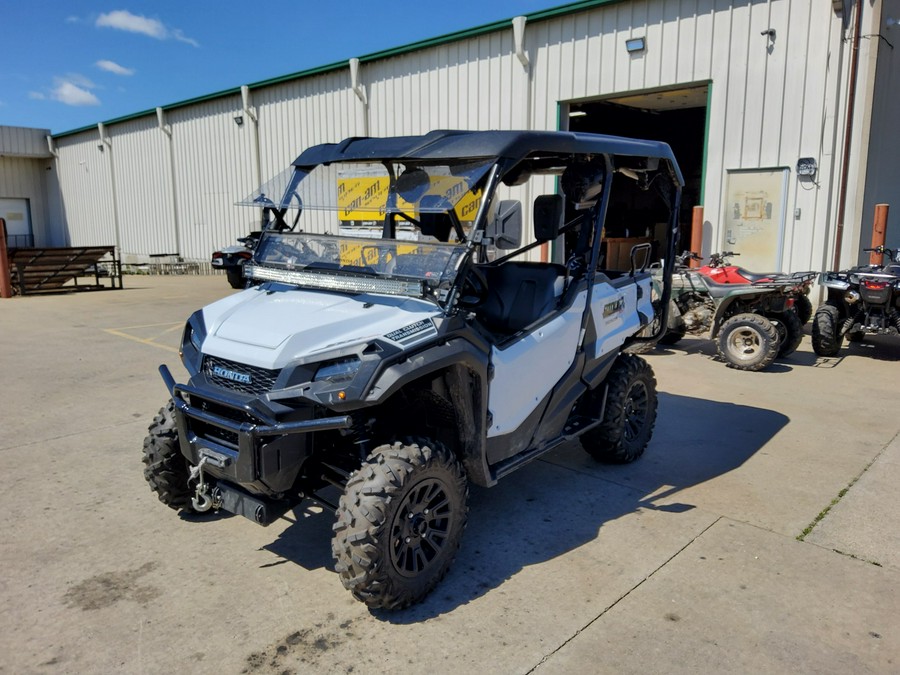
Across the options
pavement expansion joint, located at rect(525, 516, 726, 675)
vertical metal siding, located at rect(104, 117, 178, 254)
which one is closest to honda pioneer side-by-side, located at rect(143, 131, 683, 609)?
pavement expansion joint, located at rect(525, 516, 726, 675)

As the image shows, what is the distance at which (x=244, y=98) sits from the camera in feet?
65.4

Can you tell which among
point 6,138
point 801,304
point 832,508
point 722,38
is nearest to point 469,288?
point 832,508

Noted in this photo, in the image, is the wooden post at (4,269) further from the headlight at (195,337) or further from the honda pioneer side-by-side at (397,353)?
the headlight at (195,337)

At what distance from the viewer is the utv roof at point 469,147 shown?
3.48 meters

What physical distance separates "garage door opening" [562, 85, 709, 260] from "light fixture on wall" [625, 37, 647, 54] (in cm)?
323

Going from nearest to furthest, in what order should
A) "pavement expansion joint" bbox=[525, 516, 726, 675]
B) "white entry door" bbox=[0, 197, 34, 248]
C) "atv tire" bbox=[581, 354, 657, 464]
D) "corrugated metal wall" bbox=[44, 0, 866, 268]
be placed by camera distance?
1. "pavement expansion joint" bbox=[525, 516, 726, 675]
2. "atv tire" bbox=[581, 354, 657, 464]
3. "corrugated metal wall" bbox=[44, 0, 866, 268]
4. "white entry door" bbox=[0, 197, 34, 248]

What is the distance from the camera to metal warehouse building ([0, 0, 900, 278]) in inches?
410

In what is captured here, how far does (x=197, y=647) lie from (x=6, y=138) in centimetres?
3222

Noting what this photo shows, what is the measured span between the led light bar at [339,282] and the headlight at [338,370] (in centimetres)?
55

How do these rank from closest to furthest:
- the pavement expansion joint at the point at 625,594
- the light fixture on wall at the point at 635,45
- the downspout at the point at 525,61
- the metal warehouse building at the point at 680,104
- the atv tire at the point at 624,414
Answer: the pavement expansion joint at the point at 625,594
the atv tire at the point at 624,414
the metal warehouse building at the point at 680,104
the light fixture on wall at the point at 635,45
the downspout at the point at 525,61

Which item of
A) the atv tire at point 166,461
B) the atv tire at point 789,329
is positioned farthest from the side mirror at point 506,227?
the atv tire at point 789,329

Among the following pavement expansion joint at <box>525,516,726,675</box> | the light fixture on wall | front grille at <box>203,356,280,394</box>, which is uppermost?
the light fixture on wall

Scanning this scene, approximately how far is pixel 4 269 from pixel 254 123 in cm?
791

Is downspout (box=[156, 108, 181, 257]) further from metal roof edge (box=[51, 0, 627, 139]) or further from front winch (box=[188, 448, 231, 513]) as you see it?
front winch (box=[188, 448, 231, 513])
